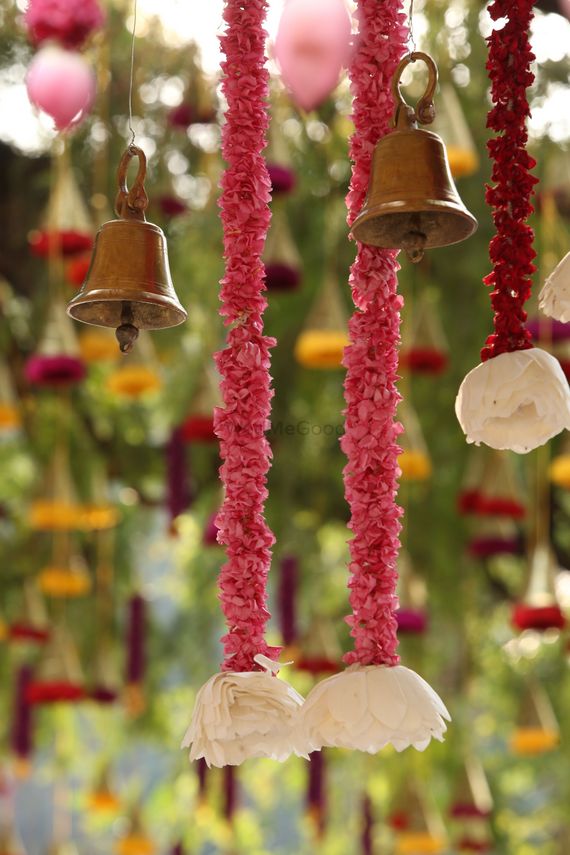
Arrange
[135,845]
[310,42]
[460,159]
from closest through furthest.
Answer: [310,42] → [460,159] → [135,845]

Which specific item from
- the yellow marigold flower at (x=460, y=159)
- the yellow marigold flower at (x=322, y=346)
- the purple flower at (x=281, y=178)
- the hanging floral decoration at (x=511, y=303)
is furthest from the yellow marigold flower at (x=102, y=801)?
the hanging floral decoration at (x=511, y=303)

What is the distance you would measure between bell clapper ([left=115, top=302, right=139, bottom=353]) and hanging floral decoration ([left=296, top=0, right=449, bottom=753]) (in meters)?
0.43

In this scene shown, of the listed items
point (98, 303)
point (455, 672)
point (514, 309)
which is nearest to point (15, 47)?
point (455, 672)

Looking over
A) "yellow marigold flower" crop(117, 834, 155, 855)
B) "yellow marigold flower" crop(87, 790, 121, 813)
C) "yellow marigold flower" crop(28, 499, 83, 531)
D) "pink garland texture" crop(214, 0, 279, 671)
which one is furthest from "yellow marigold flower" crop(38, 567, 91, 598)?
"pink garland texture" crop(214, 0, 279, 671)

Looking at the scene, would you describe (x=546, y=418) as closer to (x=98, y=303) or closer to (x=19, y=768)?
(x=98, y=303)

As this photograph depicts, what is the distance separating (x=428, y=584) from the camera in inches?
257

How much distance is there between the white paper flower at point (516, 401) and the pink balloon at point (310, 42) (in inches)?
87.5

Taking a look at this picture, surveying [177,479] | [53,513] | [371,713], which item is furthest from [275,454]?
[371,713]

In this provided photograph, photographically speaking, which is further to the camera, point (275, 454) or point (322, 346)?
point (275, 454)

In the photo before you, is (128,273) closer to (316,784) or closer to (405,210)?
(405,210)

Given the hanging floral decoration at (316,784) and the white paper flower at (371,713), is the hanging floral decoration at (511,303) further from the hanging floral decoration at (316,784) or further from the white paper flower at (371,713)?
the hanging floral decoration at (316,784)

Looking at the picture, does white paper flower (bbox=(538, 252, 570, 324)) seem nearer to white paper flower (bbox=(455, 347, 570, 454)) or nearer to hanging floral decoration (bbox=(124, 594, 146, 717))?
white paper flower (bbox=(455, 347, 570, 454))

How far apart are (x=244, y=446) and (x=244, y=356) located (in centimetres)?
14

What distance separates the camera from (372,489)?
230 cm
